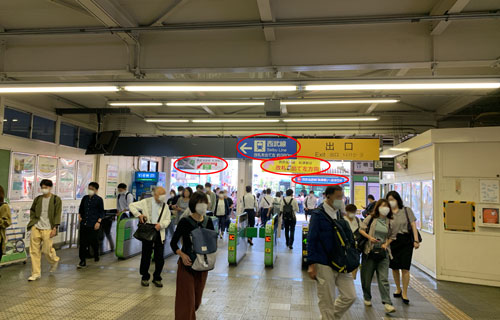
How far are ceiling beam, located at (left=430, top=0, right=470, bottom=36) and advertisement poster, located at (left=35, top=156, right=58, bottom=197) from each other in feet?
29.3

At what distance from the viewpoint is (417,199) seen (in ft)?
26.6

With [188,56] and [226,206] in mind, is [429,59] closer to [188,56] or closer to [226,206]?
[188,56]

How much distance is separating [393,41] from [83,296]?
19.6ft

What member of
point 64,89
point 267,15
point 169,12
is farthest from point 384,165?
point 64,89

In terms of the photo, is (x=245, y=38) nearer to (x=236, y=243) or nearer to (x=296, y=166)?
(x=236, y=243)

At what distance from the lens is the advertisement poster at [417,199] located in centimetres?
788

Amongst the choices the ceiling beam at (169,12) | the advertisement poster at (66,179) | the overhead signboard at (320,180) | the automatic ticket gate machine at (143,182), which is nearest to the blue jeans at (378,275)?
the ceiling beam at (169,12)

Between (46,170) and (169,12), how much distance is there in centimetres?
634

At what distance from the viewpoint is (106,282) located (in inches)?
232

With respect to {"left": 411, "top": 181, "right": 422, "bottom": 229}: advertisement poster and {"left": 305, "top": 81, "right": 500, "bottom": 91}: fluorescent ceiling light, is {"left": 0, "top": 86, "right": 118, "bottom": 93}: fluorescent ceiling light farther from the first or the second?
{"left": 411, "top": 181, "right": 422, "bottom": 229}: advertisement poster

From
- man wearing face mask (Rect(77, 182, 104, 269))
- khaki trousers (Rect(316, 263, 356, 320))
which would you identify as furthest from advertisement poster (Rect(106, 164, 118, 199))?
khaki trousers (Rect(316, 263, 356, 320))

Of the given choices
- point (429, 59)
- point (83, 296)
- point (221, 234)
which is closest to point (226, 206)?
point (221, 234)

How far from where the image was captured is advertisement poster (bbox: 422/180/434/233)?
7.15 meters

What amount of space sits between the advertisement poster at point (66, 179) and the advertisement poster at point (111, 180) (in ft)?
5.37
